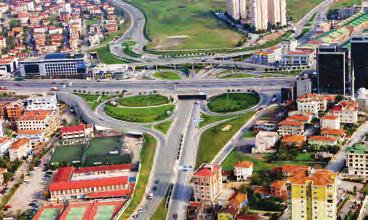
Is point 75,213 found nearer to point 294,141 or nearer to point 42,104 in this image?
point 294,141

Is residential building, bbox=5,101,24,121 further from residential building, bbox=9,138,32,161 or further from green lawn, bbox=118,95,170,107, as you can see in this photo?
green lawn, bbox=118,95,170,107

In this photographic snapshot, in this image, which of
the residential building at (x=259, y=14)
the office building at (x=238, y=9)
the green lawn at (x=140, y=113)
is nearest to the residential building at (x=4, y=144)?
the green lawn at (x=140, y=113)

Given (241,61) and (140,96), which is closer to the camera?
(140,96)

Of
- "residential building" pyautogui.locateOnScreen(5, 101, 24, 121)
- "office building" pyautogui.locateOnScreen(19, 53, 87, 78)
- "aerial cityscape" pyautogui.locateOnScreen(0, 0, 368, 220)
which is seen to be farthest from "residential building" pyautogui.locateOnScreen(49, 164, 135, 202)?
"office building" pyautogui.locateOnScreen(19, 53, 87, 78)

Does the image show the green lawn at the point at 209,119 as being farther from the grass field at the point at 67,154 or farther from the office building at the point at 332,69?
the grass field at the point at 67,154

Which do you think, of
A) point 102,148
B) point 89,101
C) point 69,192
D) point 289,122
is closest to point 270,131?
point 289,122

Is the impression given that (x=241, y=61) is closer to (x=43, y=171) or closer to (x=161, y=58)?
(x=161, y=58)
